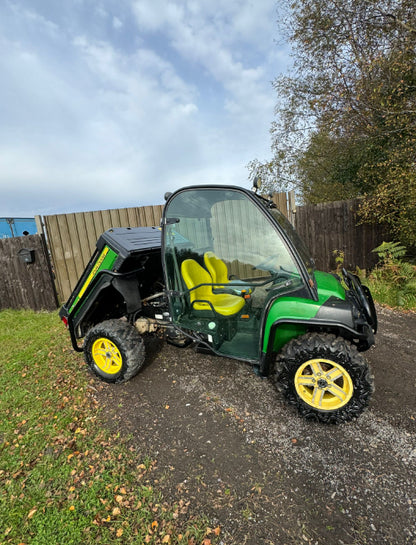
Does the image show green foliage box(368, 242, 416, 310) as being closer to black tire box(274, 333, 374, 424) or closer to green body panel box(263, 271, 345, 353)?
green body panel box(263, 271, 345, 353)

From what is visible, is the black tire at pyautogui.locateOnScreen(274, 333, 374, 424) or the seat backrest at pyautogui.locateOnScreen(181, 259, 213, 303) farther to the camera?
the seat backrest at pyautogui.locateOnScreen(181, 259, 213, 303)

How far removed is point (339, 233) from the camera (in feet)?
21.4

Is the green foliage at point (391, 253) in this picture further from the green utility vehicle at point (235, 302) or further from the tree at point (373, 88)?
the green utility vehicle at point (235, 302)

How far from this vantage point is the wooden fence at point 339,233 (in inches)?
250

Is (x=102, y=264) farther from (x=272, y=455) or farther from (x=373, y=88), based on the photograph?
(x=373, y=88)

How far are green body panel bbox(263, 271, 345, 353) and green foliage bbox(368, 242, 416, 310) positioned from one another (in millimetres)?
3424

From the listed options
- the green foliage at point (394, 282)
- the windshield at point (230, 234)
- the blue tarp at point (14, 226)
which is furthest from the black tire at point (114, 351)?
the blue tarp at point (14, 226)

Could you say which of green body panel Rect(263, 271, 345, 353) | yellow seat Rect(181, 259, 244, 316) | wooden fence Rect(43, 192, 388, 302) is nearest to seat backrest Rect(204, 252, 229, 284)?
yellow seat Rect(181, 259, 244, 316)

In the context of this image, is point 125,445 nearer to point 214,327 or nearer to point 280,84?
point 214,327

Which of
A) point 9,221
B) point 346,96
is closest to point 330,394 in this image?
point 346,96

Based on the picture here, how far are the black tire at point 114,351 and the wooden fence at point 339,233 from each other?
17.9 ft

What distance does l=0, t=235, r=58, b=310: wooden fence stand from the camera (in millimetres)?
5453

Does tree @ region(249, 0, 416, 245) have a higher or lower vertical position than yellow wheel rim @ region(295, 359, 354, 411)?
higher

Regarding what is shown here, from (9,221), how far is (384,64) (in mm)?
12479
